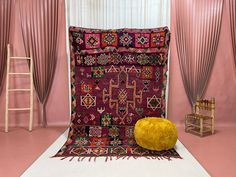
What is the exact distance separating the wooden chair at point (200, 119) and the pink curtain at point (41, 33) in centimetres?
203

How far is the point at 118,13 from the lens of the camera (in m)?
2.96

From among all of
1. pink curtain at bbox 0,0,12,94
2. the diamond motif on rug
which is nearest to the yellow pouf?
the diamond motif on rug

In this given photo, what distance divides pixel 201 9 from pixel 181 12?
0.29 m

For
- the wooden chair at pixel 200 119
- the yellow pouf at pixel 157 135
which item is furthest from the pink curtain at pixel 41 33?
the wooden chair at pixel 200 119

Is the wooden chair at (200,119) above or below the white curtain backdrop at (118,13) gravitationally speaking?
below

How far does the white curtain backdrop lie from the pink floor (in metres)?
1.55

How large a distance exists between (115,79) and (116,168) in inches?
43.8

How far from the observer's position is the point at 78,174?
1611 mm

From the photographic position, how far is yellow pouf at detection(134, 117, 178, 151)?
6.43 feet

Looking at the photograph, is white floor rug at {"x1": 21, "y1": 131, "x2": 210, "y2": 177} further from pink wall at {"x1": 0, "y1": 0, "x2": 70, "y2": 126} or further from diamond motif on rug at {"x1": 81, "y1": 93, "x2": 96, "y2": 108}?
pink wall at {"x1": 0, "y1": 0, "x2": 70, "y2": 126}

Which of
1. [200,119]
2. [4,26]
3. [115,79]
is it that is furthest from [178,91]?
[4,26]

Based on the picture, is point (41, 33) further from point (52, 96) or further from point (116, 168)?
point (116, 168)

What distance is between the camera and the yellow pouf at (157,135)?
196 cm

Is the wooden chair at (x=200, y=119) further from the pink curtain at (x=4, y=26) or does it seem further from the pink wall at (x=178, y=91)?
the pink curtain at (x=4, y=26)
